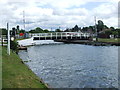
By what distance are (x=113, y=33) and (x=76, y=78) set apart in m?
110

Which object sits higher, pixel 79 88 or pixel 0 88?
pixel 0 88

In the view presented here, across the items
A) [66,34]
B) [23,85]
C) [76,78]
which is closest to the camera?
[23,85]

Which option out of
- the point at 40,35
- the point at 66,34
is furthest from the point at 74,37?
the point at 40,35

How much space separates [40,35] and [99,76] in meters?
101

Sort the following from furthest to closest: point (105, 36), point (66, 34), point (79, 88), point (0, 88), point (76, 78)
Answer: point (105, 36) → point (66, 34) → point (76, 78) → point (79, 88) → point (0, 88)

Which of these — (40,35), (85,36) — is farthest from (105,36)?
(40,35)

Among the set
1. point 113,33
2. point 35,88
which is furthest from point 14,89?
point 113,33

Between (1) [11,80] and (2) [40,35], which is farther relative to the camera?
(2) [40,35]

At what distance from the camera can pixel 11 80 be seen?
14.0m

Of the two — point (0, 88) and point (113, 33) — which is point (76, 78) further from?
point (113, 33)

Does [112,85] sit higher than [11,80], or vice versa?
[11,80]

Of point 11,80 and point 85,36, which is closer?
point 11,80

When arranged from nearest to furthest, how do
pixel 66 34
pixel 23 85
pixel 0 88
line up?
pixel 0 88 → pixel 23 85 → pixel 66 34

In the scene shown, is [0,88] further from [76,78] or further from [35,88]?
[76,78]
